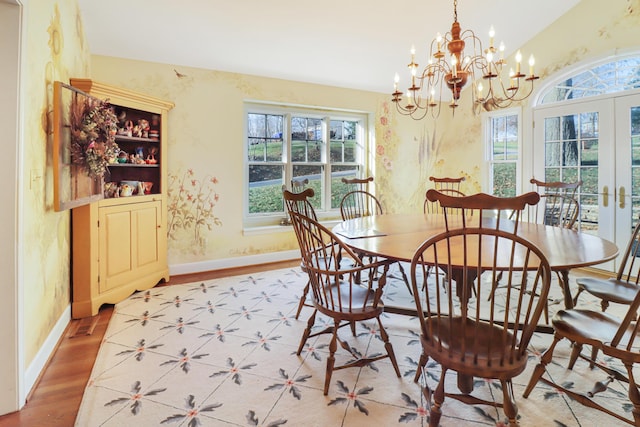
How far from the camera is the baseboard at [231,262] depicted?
3.87 meters

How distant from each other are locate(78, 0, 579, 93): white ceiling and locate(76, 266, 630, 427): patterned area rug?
8.44 ft

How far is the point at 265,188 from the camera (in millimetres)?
4527

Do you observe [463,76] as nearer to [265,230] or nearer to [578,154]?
[578,154]

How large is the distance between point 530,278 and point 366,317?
2861 millimetres

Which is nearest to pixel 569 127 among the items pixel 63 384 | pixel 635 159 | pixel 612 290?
pixel 635 159

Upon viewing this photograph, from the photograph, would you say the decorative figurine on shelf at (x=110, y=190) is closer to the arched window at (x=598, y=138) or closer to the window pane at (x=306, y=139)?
the window pane at (x=306, y=139)

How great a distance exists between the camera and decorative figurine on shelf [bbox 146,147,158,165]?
3.48m

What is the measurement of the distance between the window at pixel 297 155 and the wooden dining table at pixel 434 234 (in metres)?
1.82

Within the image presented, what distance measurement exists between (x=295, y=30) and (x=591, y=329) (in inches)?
139

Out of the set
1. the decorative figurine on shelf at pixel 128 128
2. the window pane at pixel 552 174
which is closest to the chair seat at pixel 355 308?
the decorative figurine on shelf at pixel 128 128

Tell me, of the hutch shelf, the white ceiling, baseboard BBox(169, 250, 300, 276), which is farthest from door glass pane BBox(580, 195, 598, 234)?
the hutch shelf

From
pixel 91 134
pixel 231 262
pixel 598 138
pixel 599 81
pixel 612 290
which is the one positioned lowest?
pixel 231 262

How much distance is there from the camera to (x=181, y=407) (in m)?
1.68

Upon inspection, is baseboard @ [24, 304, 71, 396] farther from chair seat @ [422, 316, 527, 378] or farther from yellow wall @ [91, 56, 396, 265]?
chair seat @ [422, 316, 527, 378]
